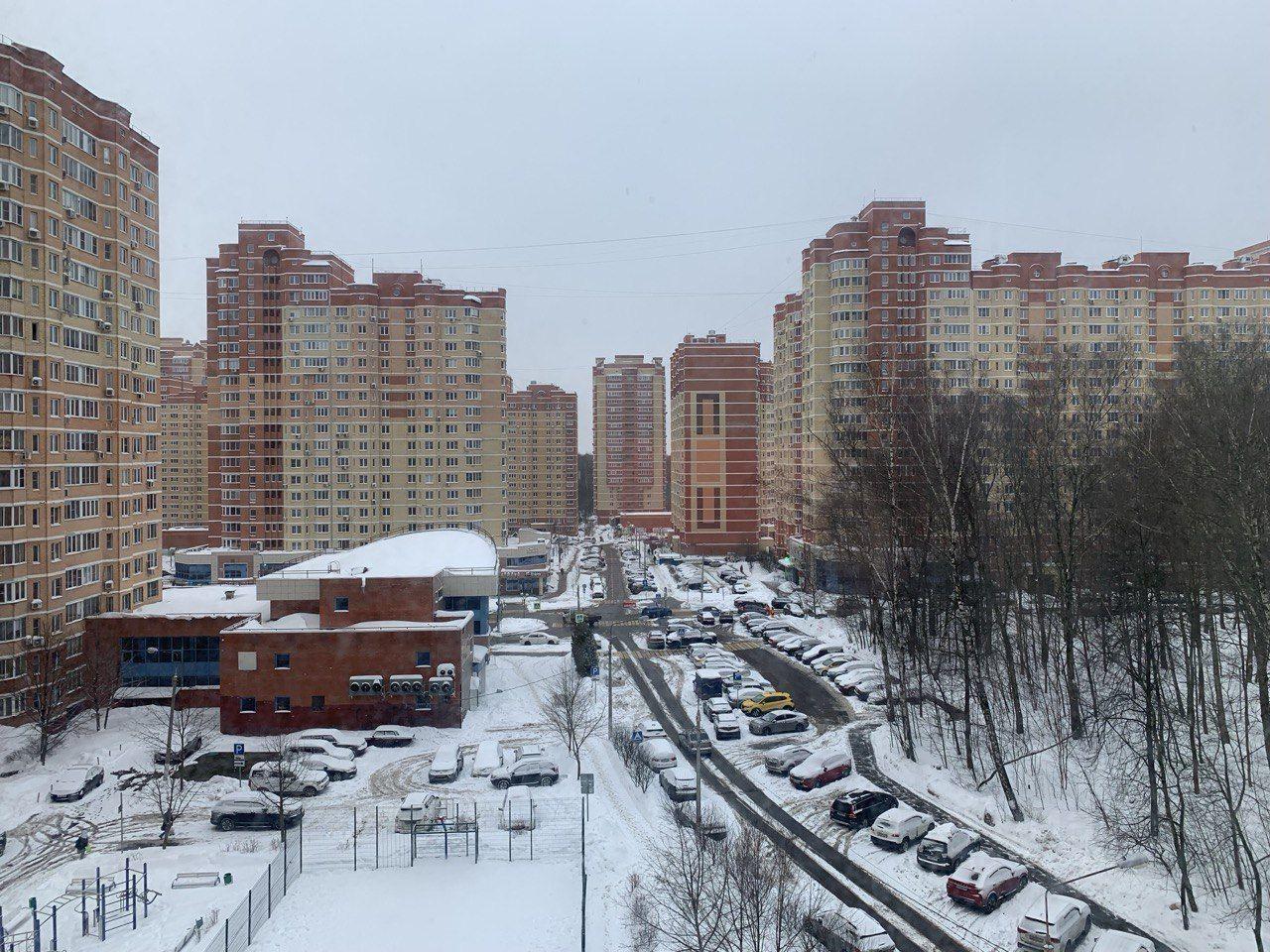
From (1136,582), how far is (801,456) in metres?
45.6

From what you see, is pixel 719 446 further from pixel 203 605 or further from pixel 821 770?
pixel 821 770

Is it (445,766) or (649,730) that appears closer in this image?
(445,766)

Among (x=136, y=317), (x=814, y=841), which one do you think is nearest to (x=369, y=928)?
(x=814, y=841)

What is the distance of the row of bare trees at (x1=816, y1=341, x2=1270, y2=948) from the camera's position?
16719 millimetres

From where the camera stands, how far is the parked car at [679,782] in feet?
77.7

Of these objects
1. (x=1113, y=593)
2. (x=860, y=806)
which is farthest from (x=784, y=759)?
(x=1113, y=593)

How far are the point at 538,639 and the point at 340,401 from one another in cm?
2819

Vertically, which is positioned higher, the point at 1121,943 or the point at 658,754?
the point at 1121,943

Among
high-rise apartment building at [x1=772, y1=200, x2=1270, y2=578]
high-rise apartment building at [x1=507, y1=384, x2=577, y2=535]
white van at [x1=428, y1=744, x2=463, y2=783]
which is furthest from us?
high-rise apartment building at [x1=507, y1=384, x2=577, y2=535]

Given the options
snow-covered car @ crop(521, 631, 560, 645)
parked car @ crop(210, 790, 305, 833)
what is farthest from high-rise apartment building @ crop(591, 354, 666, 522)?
parked car @ crop(210, 790, 305, 833)

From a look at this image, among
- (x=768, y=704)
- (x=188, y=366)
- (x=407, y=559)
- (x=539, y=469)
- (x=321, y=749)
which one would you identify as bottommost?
(x=768, y=704)

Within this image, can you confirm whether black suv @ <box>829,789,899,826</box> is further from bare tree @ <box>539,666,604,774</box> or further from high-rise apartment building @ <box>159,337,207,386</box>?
high-rise apartment building @ <box>159,337,207,386</box>

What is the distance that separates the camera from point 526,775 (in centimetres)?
2534

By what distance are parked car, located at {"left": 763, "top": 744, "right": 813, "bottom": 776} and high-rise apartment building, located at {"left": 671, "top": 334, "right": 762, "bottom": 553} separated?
2236 inches
